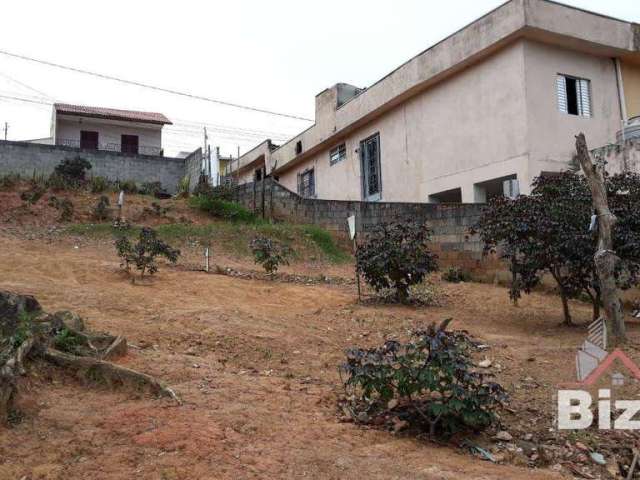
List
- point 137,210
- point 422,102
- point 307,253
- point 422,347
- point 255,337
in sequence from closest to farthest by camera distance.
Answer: point 422,347, point 255,337, point 307,253, point 137,210, point 422,102

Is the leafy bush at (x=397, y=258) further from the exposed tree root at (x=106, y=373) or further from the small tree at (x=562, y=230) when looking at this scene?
the exposed tree root at (x=106, y=373)

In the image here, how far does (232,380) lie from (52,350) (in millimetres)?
1460

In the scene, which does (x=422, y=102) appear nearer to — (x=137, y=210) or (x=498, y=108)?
(x=498, y=108)

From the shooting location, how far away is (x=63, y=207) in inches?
590

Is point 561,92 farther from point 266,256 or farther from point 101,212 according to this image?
point 101,212

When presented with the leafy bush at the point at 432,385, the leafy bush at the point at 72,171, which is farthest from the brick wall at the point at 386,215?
the leafy bush at the point at 432,385

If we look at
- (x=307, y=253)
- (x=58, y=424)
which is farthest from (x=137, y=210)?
(x=58, y=424)

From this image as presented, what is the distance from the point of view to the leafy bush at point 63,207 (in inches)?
578

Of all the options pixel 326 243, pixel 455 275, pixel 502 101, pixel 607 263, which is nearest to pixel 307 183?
pixel 326 243

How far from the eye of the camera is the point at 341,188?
21406mm

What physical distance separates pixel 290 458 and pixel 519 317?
6.60m

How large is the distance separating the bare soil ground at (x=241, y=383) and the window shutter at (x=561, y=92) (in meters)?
6.71

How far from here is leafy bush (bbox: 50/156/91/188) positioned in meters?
17.8

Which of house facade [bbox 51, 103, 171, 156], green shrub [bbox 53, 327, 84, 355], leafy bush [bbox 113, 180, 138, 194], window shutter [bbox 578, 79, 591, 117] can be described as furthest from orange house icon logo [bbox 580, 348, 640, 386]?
house facade [bbox 51, 103, 171, 156]
